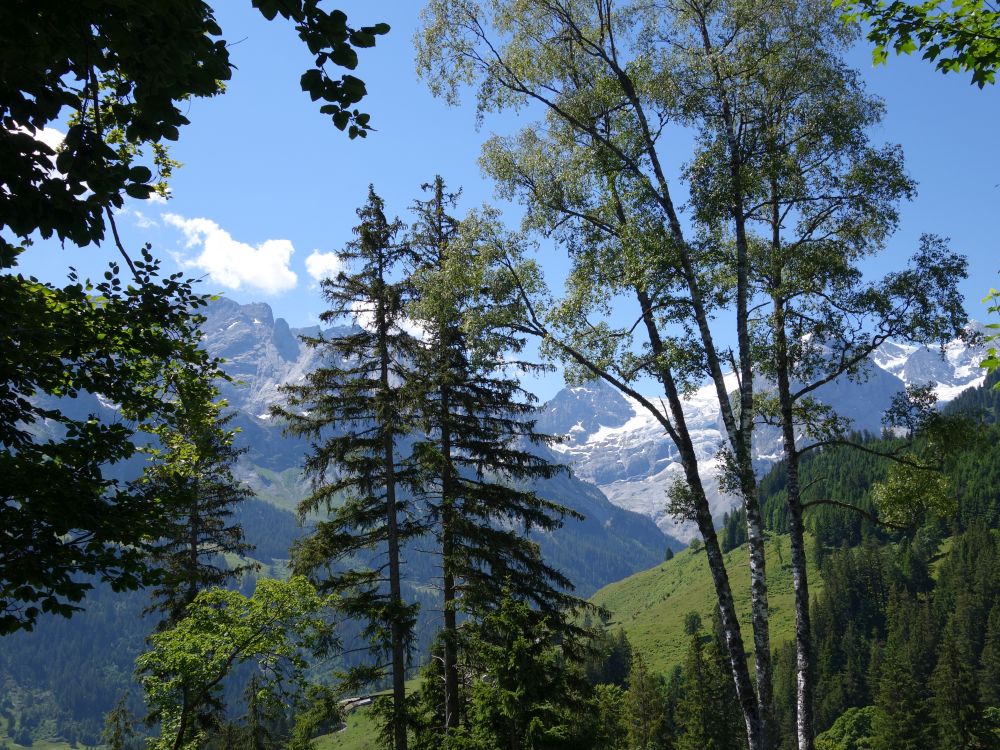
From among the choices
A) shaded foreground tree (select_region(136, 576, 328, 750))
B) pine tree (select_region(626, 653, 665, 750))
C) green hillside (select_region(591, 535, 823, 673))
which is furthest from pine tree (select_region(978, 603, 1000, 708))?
shaded foreground tree (select_region(136, 576, 328, 750))

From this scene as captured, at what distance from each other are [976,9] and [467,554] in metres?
16.1

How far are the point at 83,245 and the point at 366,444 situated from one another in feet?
50.1

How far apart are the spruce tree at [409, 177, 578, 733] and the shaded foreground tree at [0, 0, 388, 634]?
1043 cm

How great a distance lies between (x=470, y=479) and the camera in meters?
20.4

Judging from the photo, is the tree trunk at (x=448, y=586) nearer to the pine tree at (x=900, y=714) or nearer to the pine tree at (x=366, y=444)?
the pine tree at (x=366, y=444)

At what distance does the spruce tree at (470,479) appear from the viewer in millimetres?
18719

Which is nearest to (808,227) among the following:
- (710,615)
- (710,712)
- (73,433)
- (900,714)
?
(73,433)

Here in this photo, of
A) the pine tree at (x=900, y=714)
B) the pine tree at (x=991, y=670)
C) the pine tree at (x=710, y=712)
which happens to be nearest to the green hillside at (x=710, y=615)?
the pine tree at (x=991, y=670)

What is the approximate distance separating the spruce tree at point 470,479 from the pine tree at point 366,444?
806mm

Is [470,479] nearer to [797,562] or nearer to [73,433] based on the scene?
[797,562]

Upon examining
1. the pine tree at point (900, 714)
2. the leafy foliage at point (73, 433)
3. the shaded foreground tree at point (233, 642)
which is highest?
the leafy foliage at point (73, 433)

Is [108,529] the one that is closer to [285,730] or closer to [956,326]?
[956,326]

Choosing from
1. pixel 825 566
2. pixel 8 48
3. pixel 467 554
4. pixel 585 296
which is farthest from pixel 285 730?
pixel 8 48

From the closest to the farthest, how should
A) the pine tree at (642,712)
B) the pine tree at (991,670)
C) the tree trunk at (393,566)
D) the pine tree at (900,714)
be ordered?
the tree trunk at (393,566) < the pine tree at (642,712) < the pine tree at (900,714) < the pine tree at (991,670)
